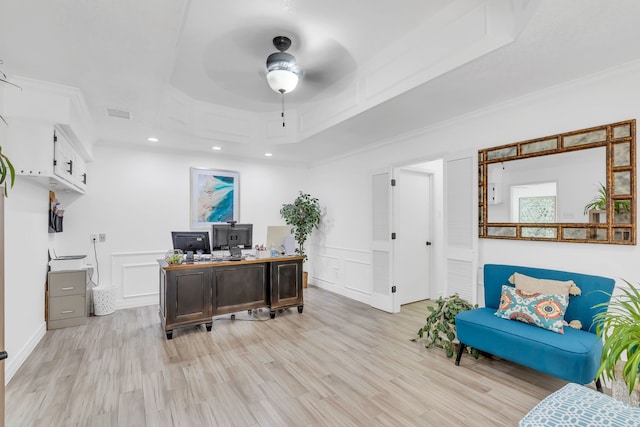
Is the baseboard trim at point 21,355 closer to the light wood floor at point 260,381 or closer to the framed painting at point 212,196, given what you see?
the light wood floor at point 260,381

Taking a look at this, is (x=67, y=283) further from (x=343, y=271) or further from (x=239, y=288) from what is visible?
(x=343, y=271)

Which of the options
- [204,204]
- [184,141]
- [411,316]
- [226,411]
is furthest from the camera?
[204,204]

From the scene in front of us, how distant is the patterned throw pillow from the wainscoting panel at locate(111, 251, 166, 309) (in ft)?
15.8

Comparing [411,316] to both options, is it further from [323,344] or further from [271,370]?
[271,370]

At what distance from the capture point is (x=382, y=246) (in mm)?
4629

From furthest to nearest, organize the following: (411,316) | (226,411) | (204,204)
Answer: (204,204) < (411,316) < (226,411)

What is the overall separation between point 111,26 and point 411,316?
444 cm

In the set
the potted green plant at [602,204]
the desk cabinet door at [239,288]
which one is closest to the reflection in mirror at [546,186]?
the potted green plant at [602,204]

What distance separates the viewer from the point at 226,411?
221cm

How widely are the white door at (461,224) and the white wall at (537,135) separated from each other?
13 centimetres

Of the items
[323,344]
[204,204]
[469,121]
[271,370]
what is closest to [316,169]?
[204,204]

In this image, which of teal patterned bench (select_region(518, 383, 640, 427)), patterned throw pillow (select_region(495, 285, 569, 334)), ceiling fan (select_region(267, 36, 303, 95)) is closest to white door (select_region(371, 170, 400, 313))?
patterned throw pillow (select_region(495, 285, 569, 334))

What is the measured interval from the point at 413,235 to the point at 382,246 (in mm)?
715

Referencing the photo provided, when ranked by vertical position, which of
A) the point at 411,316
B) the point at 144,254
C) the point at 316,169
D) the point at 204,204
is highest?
the point at 316,169
